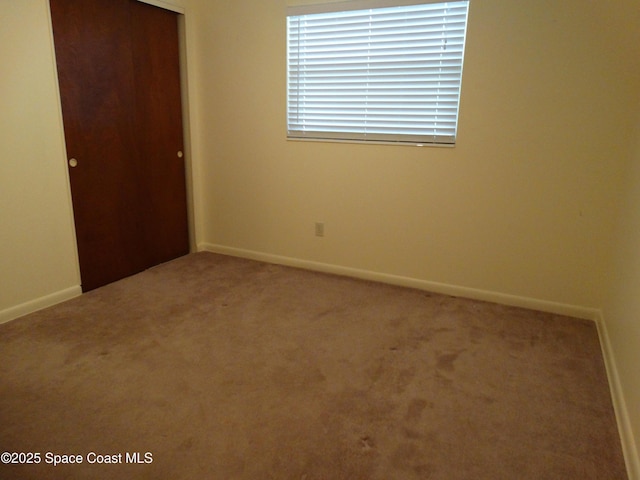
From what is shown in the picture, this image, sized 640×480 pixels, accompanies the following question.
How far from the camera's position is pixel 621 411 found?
1789 millimetres

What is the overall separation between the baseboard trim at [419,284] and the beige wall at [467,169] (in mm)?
46

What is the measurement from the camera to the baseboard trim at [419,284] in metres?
2.83

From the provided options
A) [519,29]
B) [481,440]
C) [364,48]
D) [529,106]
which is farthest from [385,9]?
[481,440]

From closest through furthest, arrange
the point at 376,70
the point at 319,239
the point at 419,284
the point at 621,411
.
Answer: the point at 621,411 < the point at 376,70 < the point at 419,284 < the point at 319,239

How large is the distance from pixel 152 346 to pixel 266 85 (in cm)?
226

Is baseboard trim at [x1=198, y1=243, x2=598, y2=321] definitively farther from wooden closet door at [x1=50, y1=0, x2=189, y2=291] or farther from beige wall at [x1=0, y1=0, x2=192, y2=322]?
beige wall at [x1=0, y1=0, x2=192, y2=322]

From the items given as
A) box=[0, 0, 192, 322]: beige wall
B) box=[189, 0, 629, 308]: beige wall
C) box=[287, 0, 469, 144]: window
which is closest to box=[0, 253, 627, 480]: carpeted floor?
box=[0, 0, 192, 322]: beige wall

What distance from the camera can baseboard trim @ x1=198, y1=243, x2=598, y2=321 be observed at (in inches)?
111

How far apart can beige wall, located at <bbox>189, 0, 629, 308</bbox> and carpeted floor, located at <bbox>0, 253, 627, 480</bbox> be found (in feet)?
1.31

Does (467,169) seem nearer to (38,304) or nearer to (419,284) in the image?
(419,284)

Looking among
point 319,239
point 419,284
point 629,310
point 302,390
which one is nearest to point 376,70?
point 319,239

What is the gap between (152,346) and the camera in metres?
2.31

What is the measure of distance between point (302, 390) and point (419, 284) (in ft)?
5.18

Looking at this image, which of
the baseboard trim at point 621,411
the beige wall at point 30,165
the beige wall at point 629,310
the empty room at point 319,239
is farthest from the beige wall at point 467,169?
the beige wall at point 30,165
